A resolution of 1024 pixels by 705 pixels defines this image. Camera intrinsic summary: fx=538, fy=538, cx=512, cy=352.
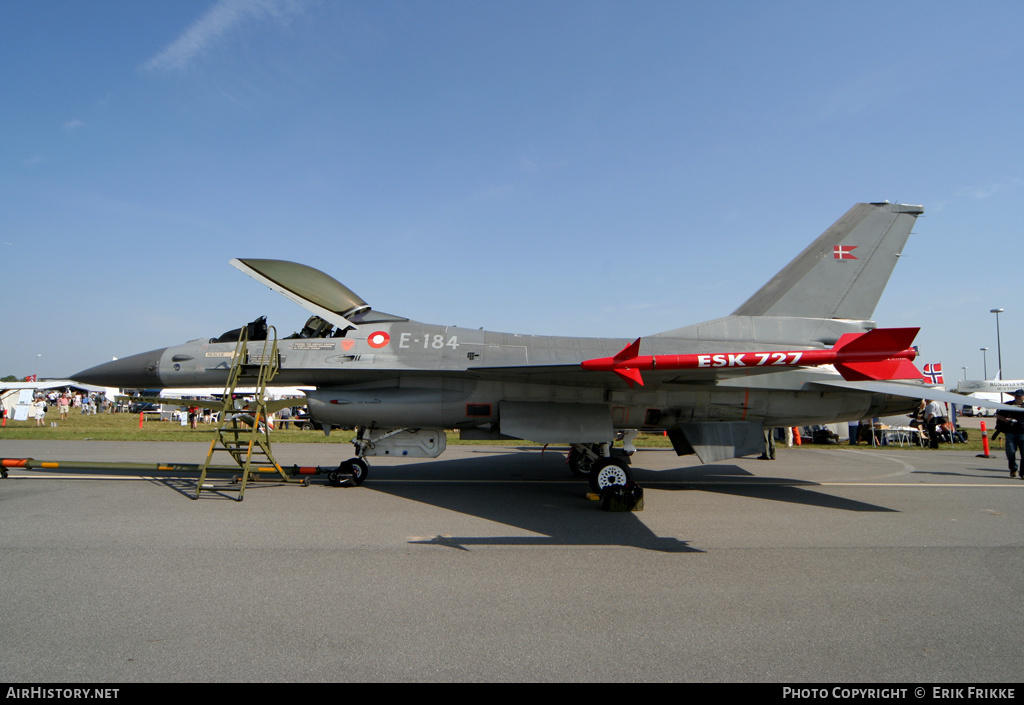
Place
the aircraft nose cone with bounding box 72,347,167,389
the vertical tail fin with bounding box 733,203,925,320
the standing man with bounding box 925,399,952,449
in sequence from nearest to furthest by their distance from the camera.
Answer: the aircraft nose cone with bounding box 72,347,167,389 < the vertical tail fin with bounding box 733,203,925,320 < the standing man with bounding box 925,399,952,449

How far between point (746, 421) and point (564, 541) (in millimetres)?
4556

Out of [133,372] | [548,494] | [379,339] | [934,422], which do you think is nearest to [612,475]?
[548,494]

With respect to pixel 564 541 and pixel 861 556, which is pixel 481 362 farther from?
pixel 861 556

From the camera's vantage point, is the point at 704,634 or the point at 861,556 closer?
the point at 704,634

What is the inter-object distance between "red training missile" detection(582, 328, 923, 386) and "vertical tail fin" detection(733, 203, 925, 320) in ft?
11.7

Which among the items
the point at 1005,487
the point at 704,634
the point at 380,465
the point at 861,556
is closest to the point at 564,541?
the point at 704,634

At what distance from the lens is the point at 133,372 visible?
28.5ft

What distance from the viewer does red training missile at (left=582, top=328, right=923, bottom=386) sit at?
16.6 ft

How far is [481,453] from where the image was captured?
16.1 m

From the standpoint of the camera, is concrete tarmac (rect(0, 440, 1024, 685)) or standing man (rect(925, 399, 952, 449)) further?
standing man (rect(925, 399, 952, 449))

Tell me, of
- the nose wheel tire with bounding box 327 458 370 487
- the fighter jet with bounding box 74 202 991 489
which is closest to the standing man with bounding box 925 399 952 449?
the fighter jet with bounding box 74 202 991 489

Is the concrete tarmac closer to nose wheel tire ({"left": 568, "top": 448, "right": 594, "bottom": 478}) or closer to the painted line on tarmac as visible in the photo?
the painted line on tarmac

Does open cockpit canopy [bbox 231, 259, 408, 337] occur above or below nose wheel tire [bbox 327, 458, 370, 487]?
above

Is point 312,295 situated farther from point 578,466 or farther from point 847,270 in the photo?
point 847,270
